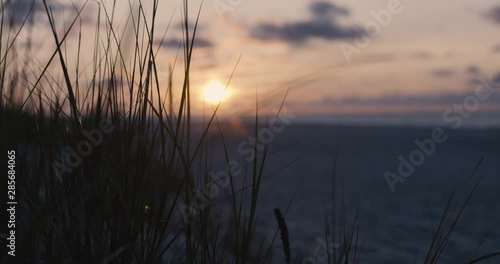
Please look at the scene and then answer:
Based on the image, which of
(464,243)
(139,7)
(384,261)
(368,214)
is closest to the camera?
(139,7)

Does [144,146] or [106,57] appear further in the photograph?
[106,57]

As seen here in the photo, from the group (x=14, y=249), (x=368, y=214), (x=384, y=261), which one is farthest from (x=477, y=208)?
(x=14, y=249)

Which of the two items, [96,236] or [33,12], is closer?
[96,236]

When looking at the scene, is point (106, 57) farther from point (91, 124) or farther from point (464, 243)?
point (464, 243)

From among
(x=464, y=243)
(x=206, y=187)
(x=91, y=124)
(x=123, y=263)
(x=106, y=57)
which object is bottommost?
(x=464, y=243)

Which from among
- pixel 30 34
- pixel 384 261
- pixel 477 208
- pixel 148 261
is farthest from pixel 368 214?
pixel 148 261

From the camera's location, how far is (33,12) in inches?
77.2

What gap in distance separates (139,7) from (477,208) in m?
6.74

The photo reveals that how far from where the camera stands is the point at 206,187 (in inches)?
55.4

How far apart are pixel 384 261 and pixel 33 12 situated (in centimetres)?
303

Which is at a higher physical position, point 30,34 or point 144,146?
point 30,34

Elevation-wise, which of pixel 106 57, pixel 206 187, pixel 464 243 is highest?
pixel 106 57

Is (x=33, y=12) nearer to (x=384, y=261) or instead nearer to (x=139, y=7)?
(x=139, y=7)

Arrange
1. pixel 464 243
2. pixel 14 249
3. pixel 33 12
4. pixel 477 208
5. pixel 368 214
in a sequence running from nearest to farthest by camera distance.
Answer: pixel 14 249 → pixel 33 12 → pixel 464 243 → pixel 368 214 → pixel 477 208
